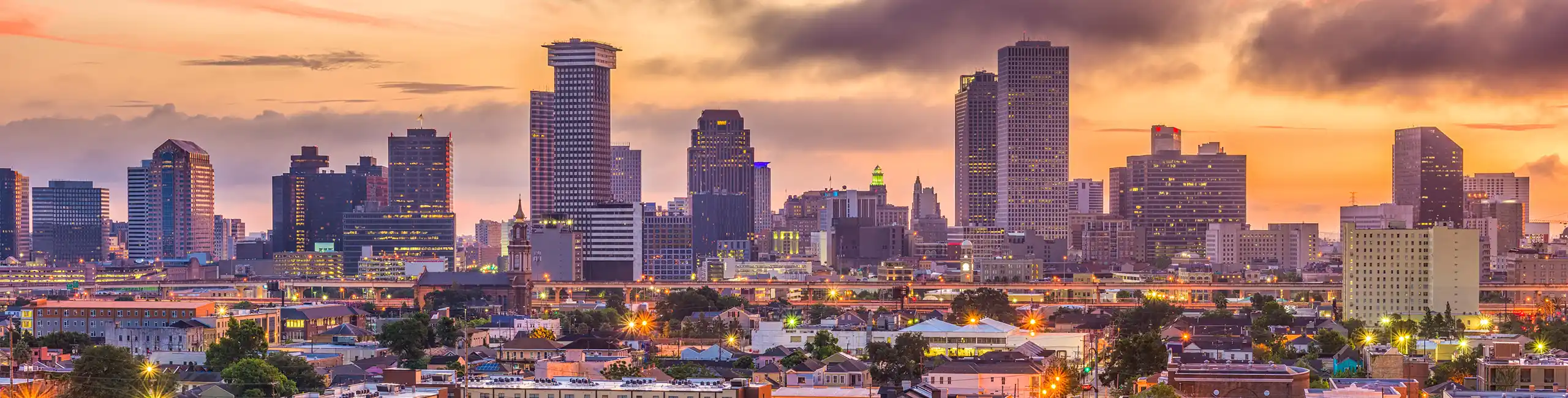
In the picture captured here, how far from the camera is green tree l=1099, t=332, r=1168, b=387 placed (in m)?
87.2

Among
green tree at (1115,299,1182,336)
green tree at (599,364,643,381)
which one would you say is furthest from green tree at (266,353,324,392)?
green tree at (1115,299,1182,336)

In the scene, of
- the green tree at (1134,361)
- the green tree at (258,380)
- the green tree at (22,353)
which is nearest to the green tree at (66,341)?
the green tree at (22,353)

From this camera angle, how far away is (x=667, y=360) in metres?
101

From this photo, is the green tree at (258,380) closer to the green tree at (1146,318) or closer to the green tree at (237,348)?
the green tree at (237,348)

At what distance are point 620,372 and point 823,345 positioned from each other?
23.5 meters

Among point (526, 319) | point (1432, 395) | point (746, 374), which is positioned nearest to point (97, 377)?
point (746, 374)

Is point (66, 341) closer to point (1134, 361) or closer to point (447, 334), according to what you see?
point (447, 334)

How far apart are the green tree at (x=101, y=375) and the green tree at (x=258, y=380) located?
4551mm

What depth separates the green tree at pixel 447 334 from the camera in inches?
4796

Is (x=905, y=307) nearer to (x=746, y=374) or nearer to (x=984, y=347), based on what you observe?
(x=984, y=347)

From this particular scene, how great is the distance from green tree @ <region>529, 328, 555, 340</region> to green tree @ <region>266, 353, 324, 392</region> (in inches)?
888

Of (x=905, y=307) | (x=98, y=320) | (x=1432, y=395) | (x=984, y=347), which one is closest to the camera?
(x=1432, y=395)

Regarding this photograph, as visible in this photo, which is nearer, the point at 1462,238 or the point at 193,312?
the point at 193,312

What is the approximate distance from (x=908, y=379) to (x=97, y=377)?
3202 centimetres
